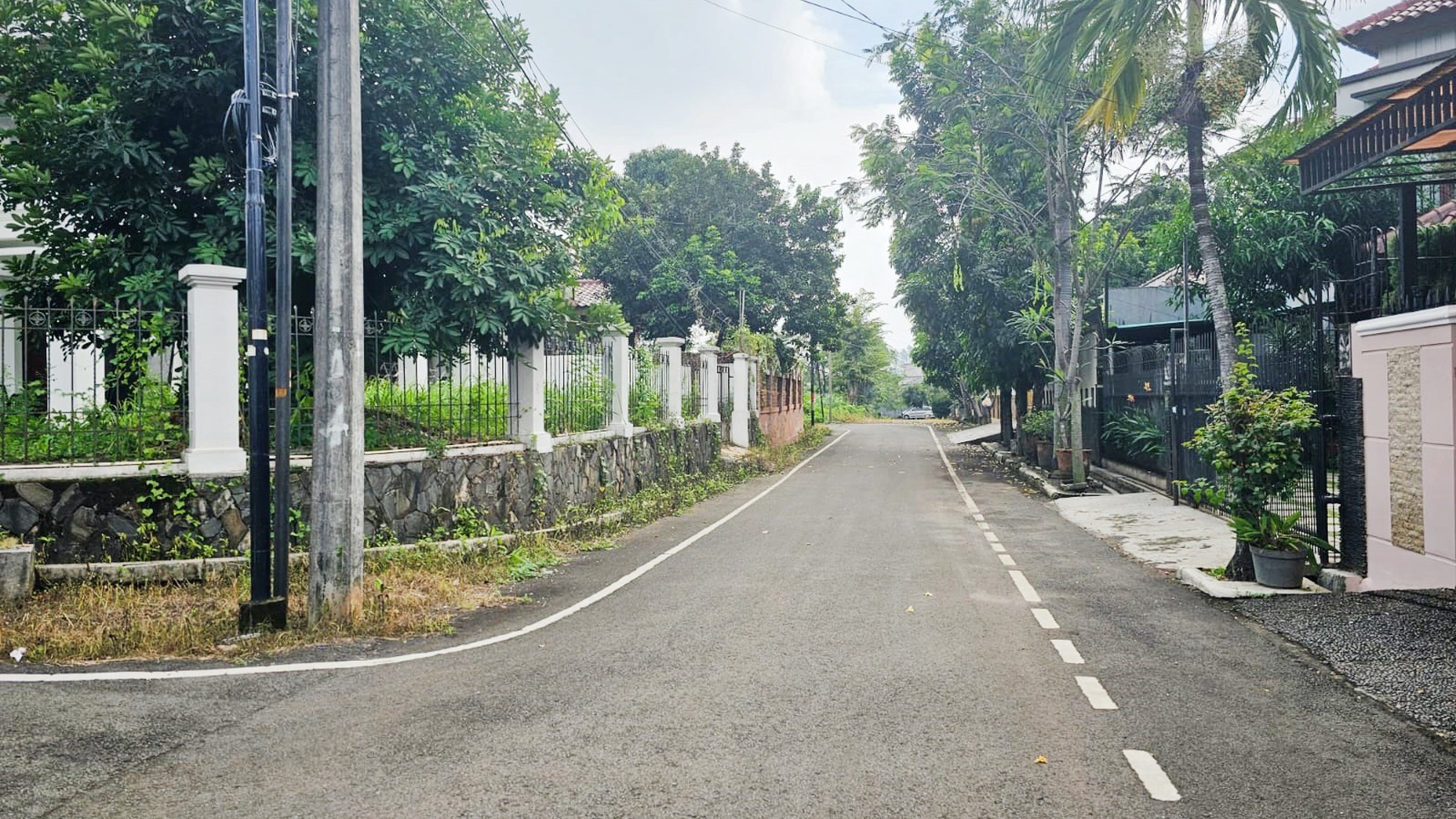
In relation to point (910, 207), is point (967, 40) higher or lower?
higher

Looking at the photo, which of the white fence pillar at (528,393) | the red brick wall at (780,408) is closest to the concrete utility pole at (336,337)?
the white fence pillar at (528,393)

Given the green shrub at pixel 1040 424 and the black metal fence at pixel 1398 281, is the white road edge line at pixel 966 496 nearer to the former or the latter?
the green shrub at pixel 1040 424

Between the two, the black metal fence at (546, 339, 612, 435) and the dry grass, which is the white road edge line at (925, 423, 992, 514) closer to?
the black metal fence at (546, 339, 612, 435)

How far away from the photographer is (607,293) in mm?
40969

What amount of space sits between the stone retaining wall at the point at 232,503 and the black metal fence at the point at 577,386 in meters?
0.55

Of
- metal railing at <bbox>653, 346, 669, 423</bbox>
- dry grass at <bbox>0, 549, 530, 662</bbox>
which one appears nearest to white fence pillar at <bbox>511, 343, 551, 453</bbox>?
dry grass at <bbox>0, 549, 530, 662</bbox>

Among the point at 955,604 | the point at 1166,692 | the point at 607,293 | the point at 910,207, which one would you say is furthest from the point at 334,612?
the point at 607,293

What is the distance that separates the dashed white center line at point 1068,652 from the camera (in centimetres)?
656

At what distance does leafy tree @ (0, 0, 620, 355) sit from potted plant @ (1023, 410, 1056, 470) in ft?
54.4

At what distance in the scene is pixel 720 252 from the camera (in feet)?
135

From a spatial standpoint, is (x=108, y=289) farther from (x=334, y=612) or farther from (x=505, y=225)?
(x=334, y=612)

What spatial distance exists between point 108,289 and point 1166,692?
35.3ft

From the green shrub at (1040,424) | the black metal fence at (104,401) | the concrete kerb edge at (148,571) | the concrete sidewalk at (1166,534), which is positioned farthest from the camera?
the green shrub at (1040,424)

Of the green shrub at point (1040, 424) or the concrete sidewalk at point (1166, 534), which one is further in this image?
the green shrub at point (1040, 424)
